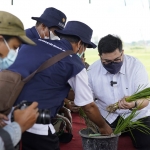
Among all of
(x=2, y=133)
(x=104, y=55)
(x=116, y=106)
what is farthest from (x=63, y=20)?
(x=2, y=133)

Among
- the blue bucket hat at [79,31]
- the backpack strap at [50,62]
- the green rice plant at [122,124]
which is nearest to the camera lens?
the backpack strap at [50,62]

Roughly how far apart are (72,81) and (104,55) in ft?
2.50

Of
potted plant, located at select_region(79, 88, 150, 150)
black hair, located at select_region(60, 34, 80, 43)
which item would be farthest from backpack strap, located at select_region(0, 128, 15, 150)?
potted plant, located at select_region(79, 88, 150, 150)

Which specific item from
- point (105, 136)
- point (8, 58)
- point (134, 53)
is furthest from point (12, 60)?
point (134, 53)

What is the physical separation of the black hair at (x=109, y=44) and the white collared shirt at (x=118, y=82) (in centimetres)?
29

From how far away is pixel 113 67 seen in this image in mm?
3070

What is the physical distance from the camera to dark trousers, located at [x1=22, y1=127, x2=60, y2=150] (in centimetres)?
232

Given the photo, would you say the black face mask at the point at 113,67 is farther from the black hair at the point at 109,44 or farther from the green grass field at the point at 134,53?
the green grass field at the point at 134,53

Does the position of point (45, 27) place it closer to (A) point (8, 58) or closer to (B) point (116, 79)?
(B) point (116, 79)

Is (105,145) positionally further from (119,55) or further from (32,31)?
(32,31)

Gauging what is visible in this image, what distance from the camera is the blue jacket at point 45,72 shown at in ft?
7.32

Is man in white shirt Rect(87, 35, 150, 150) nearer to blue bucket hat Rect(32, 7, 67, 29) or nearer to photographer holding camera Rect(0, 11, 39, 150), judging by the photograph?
blue bucket hat Rect(32, 7, 67, 29)

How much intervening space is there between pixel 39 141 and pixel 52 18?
67.0 inches

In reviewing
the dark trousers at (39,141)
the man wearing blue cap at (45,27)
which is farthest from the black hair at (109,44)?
the dark trousers at (39,141)
